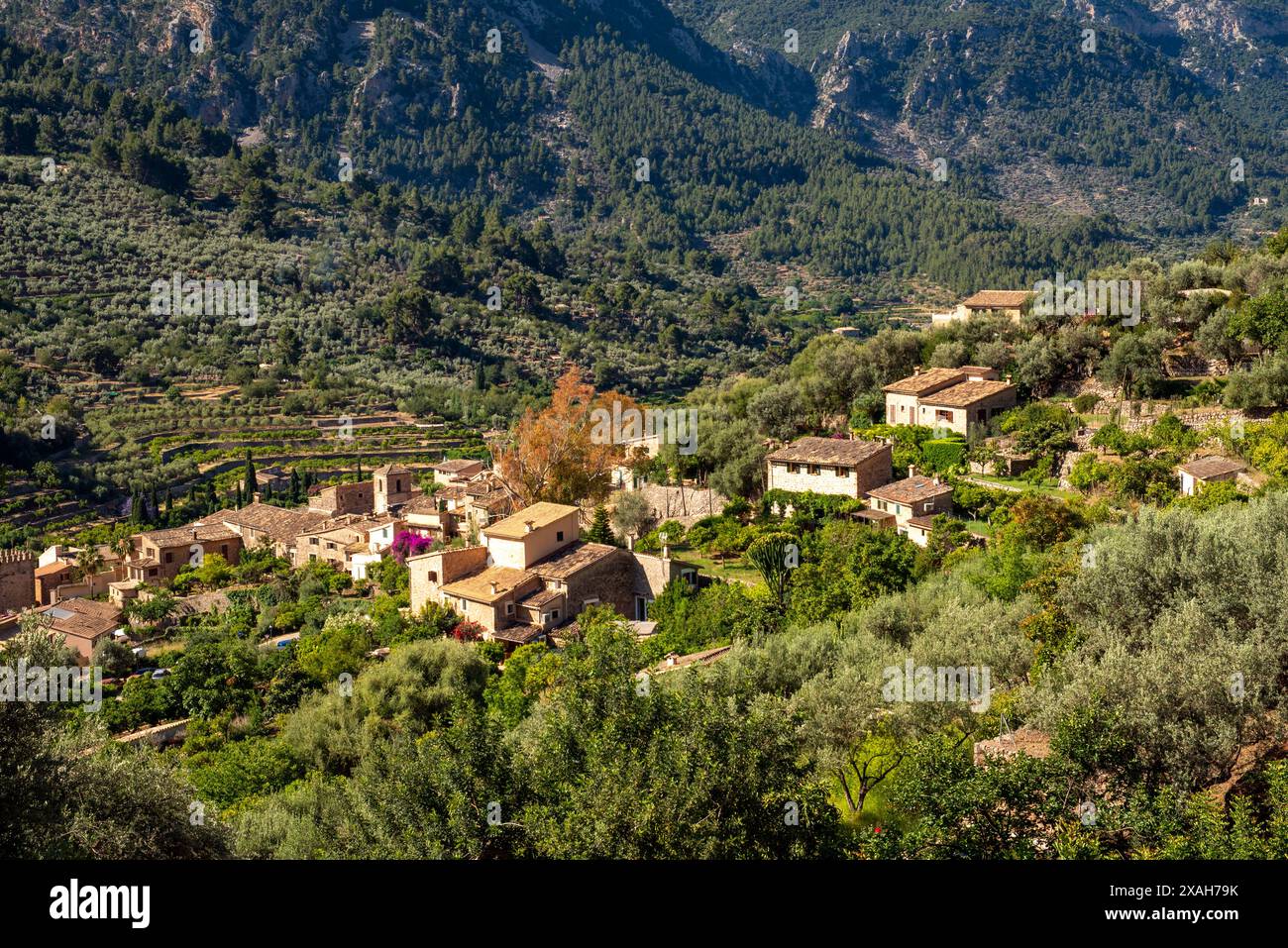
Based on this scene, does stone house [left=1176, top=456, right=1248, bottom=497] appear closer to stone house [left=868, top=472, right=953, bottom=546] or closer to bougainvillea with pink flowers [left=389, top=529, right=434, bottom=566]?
stone house [left=868, top=472, right=953, bottom=546]

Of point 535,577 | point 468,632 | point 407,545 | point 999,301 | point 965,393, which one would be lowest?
point 468,632

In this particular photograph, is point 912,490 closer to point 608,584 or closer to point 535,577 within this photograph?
point 608,584

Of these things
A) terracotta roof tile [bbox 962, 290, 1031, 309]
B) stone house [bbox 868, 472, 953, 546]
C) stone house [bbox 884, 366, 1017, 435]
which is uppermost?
terracotta roof tile [bbox 962, 290, 1031, 309]

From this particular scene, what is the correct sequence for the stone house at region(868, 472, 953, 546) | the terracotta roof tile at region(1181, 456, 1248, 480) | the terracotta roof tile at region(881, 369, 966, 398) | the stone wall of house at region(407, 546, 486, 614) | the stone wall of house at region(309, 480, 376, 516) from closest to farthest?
the terracotta roof tile at region(1181, 456, 1248, 480), the stone house at region(868, 472, 953, 546), the stone wall of house at region(407, 546, 486, 614), the terracotta roof tile at region(881, 369, 966, 398), the stone wall of house at region(309, 480, 376, 516)

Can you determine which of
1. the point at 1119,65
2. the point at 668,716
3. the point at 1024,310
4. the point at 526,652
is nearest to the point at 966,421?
the point at 1024,310

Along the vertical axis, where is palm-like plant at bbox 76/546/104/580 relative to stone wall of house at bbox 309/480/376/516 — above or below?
below

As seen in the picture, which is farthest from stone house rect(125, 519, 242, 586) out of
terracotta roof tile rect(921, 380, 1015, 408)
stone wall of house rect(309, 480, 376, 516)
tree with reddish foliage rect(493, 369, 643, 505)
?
terracotta roof tile rect(921, 380, 1015, 408)

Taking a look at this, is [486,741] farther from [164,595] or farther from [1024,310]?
[1024,310]

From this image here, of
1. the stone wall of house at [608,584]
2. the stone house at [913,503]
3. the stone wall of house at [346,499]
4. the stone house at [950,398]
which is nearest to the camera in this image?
the stone house at [913,503]

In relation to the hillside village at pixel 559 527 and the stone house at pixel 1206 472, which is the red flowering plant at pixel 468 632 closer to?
the hillside village at pixel 559 527

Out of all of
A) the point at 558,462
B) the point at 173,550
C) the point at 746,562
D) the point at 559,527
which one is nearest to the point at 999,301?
the point at 558,462

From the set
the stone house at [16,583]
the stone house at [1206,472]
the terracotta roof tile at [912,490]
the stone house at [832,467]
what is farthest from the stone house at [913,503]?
the stone house at [16,583]

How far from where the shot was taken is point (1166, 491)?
2453 cm
